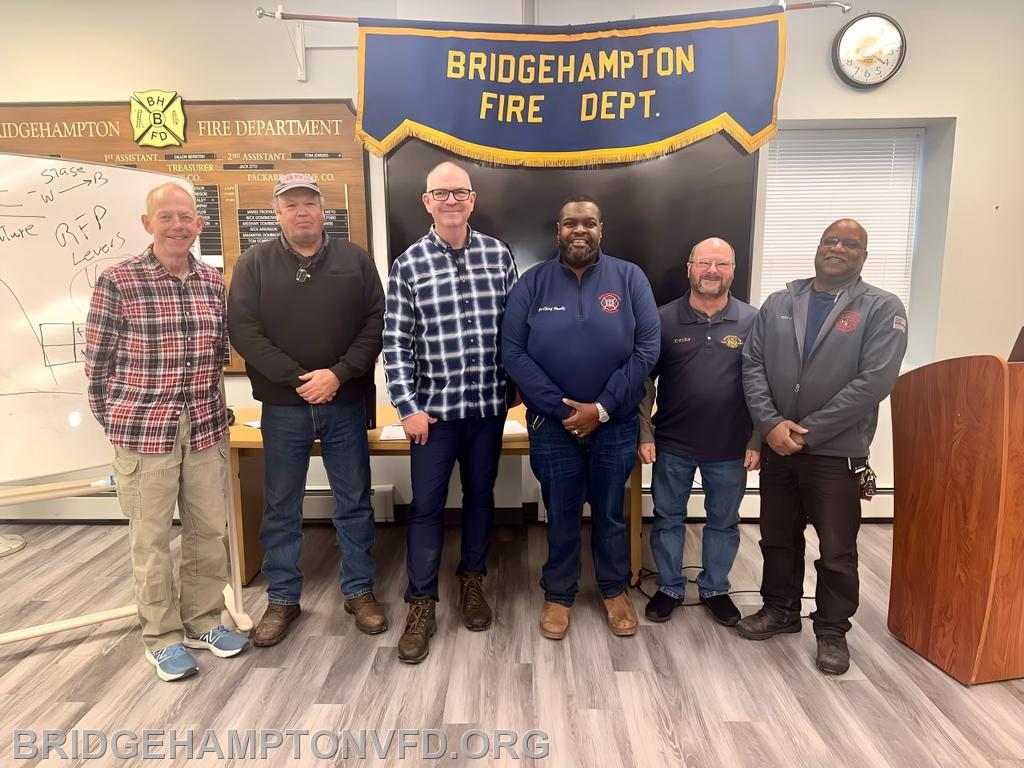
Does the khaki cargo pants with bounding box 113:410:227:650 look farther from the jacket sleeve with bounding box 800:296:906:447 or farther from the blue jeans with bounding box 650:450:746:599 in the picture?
the jacket sleeve with bounding box 800:296:906:447

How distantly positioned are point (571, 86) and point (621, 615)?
2.37 metres

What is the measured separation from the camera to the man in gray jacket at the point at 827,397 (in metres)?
1.90

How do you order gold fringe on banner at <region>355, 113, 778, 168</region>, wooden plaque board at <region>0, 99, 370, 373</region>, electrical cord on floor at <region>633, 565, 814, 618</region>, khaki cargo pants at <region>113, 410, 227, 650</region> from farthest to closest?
wooden plaque board at <region>0, 99, 370, 373</region> → gold fringe on banner at <region>355, 113, 778, 168</region> → electrical cord on floor at <region>633, 565, 814, 618</region> → khaki cargo pants at <region>113, 410, 227, 650</region>

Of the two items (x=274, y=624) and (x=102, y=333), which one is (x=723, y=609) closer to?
(x=274, y=624)

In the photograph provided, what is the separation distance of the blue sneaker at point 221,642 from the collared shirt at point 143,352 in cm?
74

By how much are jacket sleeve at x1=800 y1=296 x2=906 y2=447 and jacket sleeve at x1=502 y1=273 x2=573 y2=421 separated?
2.83 ft

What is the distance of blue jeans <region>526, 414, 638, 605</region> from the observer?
2.15m

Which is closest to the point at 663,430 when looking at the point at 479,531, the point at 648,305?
the point at 648,305

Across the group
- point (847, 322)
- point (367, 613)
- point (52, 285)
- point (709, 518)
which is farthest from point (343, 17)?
point (709, 518)

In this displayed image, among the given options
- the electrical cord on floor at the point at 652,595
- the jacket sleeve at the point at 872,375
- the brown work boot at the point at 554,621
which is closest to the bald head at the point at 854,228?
the jacket sleeve at the point at 872,375

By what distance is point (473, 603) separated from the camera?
7.56ft

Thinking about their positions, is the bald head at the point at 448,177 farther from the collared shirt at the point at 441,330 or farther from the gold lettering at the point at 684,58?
the gold lettering at the point at 684,58

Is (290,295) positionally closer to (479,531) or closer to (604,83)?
(479,531)

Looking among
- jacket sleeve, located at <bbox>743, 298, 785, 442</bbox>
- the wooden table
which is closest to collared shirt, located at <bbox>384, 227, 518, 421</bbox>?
the wooden table
